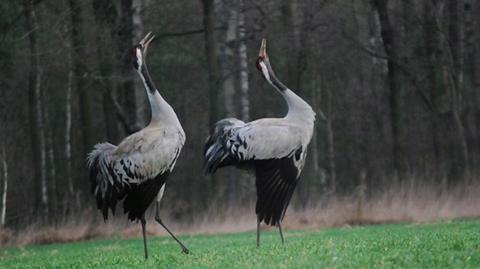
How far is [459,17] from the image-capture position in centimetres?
3120

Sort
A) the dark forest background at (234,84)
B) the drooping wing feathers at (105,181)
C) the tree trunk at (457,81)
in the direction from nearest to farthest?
the drooping wing feathers at (105,181) → the dark forest background at (234,84) → the tree trunk at (457,81)

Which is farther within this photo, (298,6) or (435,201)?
(298,6)

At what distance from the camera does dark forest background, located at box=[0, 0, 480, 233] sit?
28016 millimetres

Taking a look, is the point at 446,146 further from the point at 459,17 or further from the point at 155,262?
the point at 155,262

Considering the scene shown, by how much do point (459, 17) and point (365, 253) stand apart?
2301cm

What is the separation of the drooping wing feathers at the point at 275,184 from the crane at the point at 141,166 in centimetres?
132

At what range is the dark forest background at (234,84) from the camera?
28016 mm

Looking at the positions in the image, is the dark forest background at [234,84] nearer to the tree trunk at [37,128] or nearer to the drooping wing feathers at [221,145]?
the tree trunk at [37,128]

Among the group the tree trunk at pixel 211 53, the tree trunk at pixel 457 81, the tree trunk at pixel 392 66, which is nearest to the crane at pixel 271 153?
the tree trunk at pixel 211 53

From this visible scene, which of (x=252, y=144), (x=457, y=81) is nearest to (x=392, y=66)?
(x=457, y=81)

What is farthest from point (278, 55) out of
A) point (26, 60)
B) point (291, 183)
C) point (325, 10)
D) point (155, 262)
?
point (155, 262)

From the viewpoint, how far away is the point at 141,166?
12.3 meters

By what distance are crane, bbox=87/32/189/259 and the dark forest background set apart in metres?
11.5

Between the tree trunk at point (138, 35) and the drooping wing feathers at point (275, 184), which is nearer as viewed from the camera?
the drooping wing feathers at point (275, 184)
